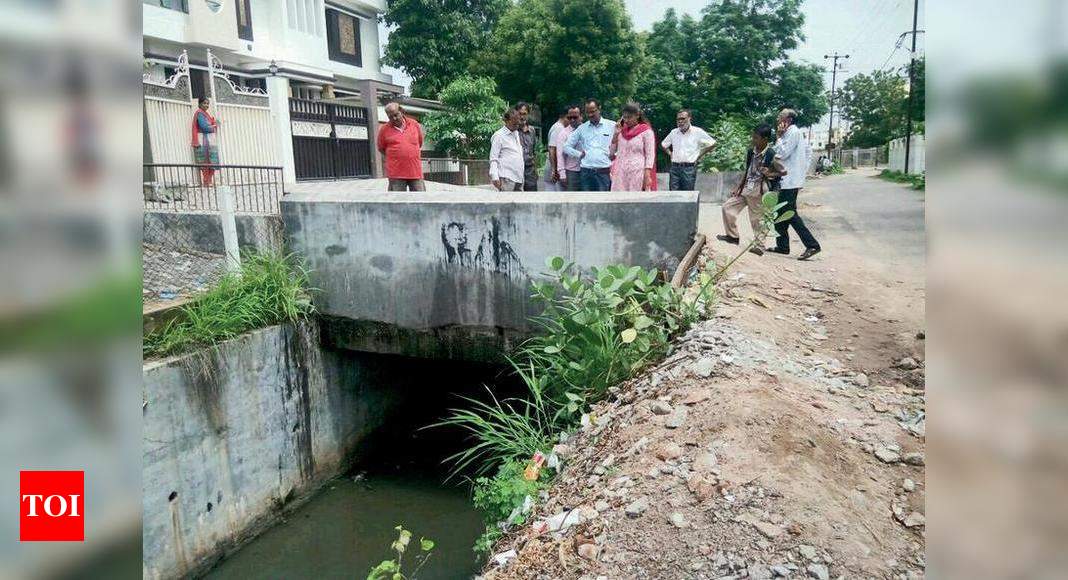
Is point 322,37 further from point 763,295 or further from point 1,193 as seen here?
point 1,193

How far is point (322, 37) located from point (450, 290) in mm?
13944

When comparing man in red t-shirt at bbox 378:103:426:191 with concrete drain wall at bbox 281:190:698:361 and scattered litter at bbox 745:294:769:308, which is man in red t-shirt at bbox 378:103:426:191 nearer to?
concrete drain wall at bbox 281:190:698:361

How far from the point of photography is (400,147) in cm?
703

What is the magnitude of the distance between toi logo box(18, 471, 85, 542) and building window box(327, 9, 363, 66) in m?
19.4

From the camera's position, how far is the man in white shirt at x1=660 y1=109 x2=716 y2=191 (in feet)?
23.2

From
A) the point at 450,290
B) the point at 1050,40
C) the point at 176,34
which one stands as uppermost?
the point at 176,34

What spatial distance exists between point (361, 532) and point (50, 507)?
6162 millimetres

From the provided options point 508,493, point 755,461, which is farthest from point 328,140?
point 755,461

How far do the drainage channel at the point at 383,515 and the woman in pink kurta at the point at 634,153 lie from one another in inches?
91.9

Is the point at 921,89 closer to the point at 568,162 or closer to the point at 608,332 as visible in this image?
the point at 608,332

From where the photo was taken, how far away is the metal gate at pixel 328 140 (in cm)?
1161

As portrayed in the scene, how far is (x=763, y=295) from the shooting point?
5016mm

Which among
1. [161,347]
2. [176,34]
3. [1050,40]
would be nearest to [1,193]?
[1050,40]

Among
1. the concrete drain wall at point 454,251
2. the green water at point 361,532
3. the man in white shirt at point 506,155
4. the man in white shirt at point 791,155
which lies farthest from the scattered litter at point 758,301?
the man in white shirt at point 506,155
